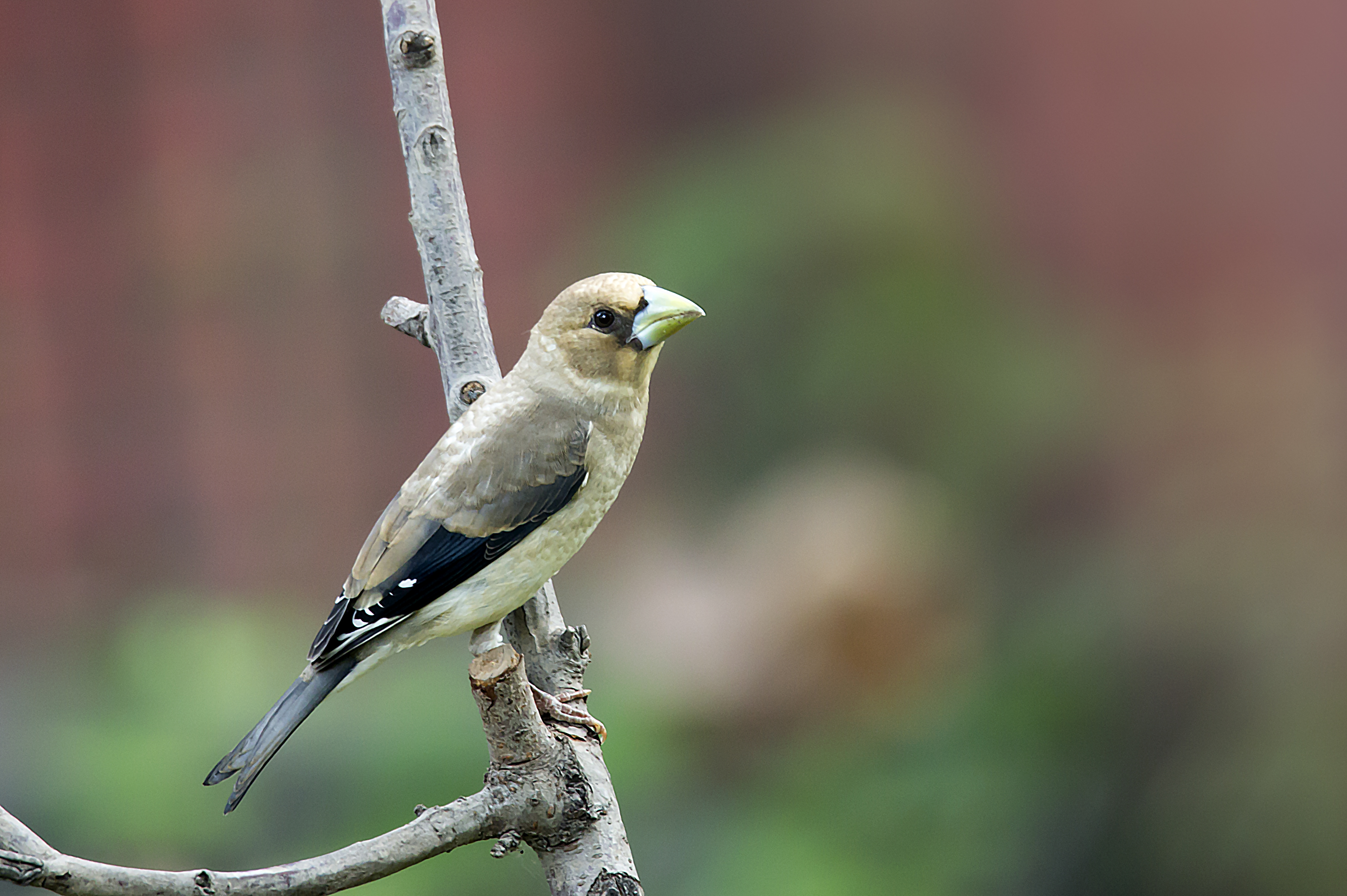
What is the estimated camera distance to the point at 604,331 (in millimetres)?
1853

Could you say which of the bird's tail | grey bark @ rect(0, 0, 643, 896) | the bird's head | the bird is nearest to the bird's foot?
grey bark @ rect(0, 0, 643, 896)

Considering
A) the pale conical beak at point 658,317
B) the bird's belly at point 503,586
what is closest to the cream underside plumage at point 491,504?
the bird's belly at point 503,586

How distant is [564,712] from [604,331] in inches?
19.7

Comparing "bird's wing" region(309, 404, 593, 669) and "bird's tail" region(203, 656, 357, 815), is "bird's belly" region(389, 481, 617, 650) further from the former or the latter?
"bird's tail" region(203, 656, 357, 815)

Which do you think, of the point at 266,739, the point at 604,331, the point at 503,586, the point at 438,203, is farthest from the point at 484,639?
the point at 438,203

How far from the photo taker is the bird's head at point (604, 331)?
1816 mm

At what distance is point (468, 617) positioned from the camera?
1.78 meters

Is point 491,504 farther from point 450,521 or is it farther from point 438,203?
point 438,203

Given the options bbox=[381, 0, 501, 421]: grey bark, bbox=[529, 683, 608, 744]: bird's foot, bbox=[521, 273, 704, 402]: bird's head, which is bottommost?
bbox=[529, 683, 608, 744]: bird's foot

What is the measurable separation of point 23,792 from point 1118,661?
277cm

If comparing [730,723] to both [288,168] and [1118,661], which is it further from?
[288,168]

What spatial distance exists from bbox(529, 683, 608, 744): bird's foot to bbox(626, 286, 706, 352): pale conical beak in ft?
1.52

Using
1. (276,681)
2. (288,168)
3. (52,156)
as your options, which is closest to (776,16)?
(288,168)

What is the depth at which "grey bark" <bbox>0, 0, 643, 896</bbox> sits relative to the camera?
4.21 feet
